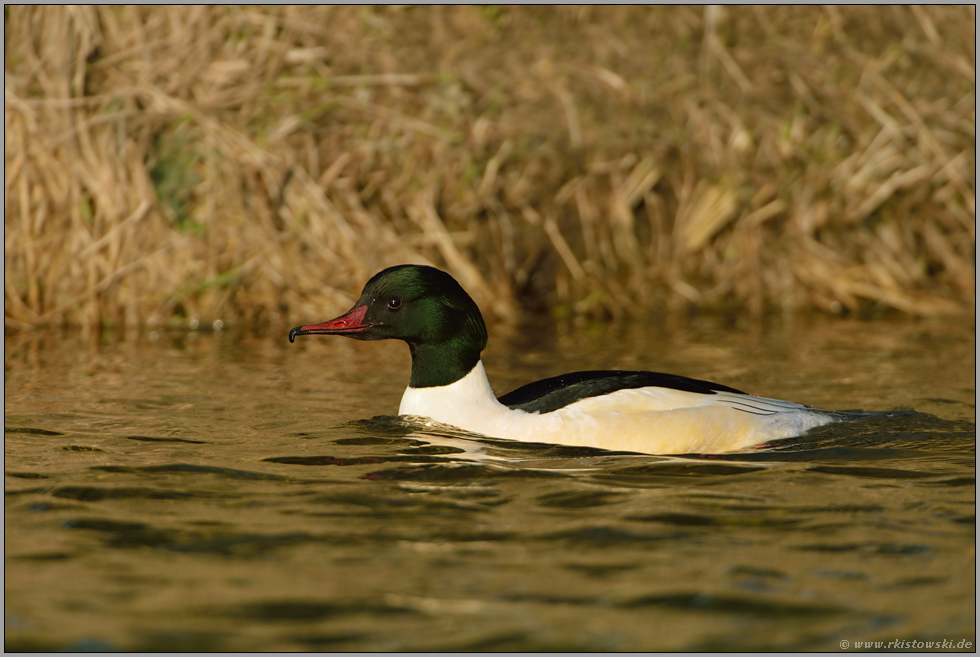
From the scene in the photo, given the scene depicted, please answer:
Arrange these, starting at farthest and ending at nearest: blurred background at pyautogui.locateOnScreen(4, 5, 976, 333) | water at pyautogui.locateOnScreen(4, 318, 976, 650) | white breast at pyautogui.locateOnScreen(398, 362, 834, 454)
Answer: blurred background at pyautogui.locateOnScreen(4, 5, 976, 333), white breast at pyautogui.locateOnScreen(398, 362, 834, 454), water at pyautogui.locateOnScreen(4, 318, 976, 650)

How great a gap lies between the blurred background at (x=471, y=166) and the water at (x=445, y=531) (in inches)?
103

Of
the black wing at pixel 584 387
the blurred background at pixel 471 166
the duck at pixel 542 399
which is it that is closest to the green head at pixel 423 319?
the duck at pixel 542 399

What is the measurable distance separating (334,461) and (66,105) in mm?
5494

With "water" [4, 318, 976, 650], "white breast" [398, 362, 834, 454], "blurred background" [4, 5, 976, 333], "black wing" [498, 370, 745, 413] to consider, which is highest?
"blurred background" [4, 5, 976, 333]

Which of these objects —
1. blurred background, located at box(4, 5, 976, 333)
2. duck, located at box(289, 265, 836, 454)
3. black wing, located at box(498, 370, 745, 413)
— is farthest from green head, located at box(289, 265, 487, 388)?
blurred background, located at box(4, 5, 976, 333)

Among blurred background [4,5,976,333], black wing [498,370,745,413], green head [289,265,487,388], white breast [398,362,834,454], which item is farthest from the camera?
blurred background [4,5,976,333]

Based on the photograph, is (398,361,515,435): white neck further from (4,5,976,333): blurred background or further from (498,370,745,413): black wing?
(4,5,976,333): blurred background

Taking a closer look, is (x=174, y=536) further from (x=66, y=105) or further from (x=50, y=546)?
(x=66, y=105)

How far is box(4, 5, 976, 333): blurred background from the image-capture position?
353 inches

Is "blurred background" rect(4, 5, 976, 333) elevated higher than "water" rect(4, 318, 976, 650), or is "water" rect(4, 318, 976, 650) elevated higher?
"blurred background" rect(4, 5, 976, 333)

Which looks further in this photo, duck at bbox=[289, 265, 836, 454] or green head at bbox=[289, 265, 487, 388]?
green head at bbox=[289, 265, 487, 388]

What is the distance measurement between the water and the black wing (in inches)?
10.9

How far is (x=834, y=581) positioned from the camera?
3.31 meters

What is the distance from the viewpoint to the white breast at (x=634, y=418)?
523cm
